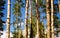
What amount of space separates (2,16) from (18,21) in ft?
19.4

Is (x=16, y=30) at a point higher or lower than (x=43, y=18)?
lower

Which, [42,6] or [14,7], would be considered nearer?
[42,6]

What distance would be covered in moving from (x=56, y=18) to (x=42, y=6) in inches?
106

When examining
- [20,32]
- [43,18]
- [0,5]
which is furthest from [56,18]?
[0,5]

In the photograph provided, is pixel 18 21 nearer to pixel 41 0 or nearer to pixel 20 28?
pixel 20 28

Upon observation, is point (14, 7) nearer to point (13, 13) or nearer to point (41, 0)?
point (13, 13)

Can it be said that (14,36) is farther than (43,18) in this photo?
Yes

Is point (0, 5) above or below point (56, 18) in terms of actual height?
above

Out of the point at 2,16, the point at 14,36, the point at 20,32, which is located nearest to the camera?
the point at 2,16

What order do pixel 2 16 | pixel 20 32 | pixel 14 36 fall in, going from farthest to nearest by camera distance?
1. pixel 14 36
2. pixel 20 32
3. pixel 2 16

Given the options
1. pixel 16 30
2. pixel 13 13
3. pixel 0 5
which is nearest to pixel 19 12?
A: pixel 13 13

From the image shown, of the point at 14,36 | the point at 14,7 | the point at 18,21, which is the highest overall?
the point at 14,7

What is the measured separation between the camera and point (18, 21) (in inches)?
1347

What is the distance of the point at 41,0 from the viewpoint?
29.3 meters
